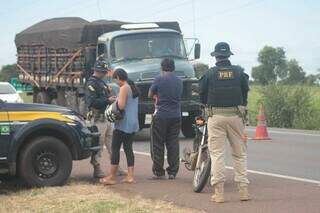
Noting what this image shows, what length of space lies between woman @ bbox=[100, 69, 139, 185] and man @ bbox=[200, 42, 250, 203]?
5.95 feet

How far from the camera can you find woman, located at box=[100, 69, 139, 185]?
1010 centimetres

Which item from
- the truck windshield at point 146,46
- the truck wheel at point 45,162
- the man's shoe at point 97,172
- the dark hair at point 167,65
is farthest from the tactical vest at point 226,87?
the truck windshield at point 146,46

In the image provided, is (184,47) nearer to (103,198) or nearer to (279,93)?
(279,93)

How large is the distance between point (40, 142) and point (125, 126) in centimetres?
130

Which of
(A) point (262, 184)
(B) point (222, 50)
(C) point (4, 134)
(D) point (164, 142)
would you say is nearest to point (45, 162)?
(C) point (4, 134)

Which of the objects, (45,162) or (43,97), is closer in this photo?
(45,162)

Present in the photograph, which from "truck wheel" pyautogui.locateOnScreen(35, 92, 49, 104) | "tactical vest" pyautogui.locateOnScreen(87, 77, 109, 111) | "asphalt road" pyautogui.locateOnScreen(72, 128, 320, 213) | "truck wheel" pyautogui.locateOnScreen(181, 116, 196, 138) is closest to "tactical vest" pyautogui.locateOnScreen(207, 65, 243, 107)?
"asphalt road" pyautogui.locateOnScreen(72, 128, 320, 213)

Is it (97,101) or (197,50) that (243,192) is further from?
(197,50)

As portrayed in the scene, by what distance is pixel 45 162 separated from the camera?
970 centimetres

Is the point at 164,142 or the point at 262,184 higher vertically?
the point at 164,142

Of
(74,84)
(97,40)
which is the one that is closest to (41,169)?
(97,40)

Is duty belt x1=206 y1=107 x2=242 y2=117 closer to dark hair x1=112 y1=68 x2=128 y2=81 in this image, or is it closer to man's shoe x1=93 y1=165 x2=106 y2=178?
dark hair x1=112 y1=68 x2=128 y2=81

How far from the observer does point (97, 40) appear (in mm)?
20078

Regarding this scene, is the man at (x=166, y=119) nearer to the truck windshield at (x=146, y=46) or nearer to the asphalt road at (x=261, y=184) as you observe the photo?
the asphalt road at (x=261, y=184)
